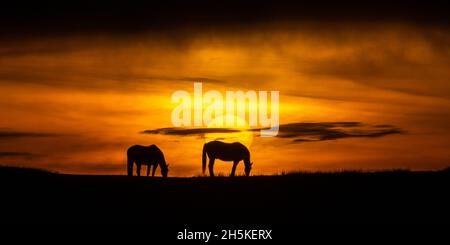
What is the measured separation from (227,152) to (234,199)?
12.3m

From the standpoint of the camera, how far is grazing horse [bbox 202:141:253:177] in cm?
3481

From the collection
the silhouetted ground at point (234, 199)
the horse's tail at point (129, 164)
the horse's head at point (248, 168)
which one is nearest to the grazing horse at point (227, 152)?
the horse's head at point (248, 168)

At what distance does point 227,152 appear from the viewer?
115 feet

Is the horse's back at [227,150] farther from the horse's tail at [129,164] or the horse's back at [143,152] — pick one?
the horse's tail at [129,164]

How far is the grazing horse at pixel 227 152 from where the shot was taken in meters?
34.8

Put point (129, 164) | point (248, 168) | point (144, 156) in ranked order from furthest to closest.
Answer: point (248, 168)
point (129, 164)
point (144, 156)

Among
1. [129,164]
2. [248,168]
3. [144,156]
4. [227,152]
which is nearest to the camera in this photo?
[144,156]

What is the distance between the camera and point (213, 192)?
23.5 metres

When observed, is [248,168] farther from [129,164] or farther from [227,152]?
[129,164]

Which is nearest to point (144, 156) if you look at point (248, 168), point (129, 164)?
point (129, 164)

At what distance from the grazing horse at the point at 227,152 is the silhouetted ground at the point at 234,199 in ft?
27.1

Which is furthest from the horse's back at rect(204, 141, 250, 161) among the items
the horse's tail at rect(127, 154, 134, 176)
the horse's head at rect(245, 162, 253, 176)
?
the horse's tail at rect(127, 154, 134, 176)

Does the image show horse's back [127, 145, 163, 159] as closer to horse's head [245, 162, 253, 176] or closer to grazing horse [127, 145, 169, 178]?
grazing horse [127, 145, 169, 178]
